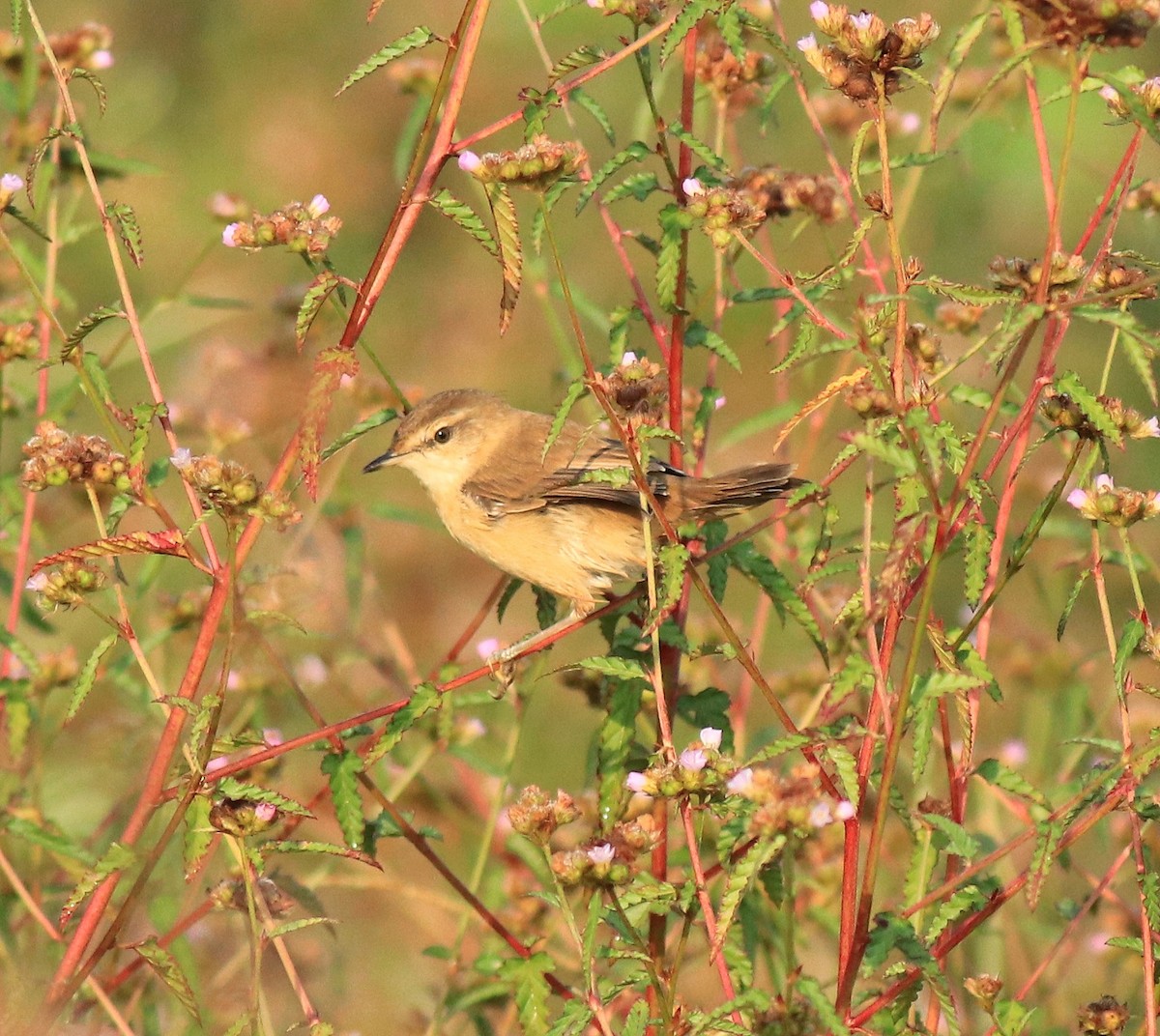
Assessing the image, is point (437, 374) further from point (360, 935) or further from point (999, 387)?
point (999, 387)

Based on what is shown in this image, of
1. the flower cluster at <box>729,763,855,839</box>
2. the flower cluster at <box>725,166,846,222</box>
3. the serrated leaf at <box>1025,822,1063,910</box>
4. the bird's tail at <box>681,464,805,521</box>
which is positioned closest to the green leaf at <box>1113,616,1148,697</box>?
the serrated leaf at <box>1025,822,1063,910</box>

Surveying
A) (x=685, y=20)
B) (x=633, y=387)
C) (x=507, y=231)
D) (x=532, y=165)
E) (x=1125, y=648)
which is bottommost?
(x=1125, y=648)

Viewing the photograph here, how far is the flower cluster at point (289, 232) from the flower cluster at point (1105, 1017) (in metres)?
2.23

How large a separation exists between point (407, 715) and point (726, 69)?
6.56 feet

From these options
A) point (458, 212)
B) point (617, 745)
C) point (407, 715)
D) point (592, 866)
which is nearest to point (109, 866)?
point (407, 715)

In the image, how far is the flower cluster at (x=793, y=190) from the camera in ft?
13.6

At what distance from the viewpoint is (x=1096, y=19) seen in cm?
252

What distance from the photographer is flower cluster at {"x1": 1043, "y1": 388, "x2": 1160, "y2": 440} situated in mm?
3025

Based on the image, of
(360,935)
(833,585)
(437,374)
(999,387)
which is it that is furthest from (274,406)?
(437,374)

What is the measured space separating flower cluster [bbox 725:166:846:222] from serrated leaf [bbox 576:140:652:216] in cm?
44

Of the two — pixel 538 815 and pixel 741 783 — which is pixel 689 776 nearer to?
pixel 741 783

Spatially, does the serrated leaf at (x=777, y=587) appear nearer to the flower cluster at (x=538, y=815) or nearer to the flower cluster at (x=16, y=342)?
the flower cluster at (x=538, y=815)

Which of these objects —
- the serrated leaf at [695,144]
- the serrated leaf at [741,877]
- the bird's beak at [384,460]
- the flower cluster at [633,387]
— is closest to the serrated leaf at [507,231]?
the flower cluster at [633,387]

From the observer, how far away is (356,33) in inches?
436
